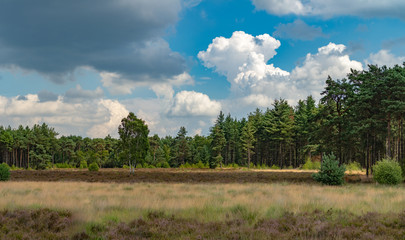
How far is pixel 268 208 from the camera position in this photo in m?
12.5

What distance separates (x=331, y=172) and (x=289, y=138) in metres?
53.7

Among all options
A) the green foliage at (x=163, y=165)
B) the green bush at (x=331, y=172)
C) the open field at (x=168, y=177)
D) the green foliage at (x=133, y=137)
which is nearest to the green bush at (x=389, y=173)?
the green bush at (x=331, y=172)

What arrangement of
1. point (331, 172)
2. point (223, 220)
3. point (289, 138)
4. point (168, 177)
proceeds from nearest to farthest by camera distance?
1. point (223, 220)
2. point (331, 172)
3. point (168, 177)
4. point (289, 138)

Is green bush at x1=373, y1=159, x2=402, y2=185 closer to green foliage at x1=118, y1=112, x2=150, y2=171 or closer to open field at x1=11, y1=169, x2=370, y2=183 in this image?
open field at x1=11, y1=169, x2=370, y2=183

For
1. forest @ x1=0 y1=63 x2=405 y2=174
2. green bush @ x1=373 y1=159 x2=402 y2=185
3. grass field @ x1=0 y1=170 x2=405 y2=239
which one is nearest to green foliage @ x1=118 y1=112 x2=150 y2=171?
forest @ x1=0 y1=63 x2=405 y2=174

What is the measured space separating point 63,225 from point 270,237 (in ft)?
19.2

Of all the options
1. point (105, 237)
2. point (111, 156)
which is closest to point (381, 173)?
point (105, 237)

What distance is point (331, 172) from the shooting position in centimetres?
2736

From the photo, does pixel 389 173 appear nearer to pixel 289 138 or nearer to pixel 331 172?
pixel 331 172

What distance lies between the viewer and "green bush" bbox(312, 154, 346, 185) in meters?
26.9

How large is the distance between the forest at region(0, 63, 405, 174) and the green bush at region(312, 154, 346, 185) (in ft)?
29.2

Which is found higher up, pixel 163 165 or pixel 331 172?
pixel 331 172

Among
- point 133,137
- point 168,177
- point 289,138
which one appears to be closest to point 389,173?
point 168,177

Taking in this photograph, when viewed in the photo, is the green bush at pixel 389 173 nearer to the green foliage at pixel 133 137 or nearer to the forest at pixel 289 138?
the forest at pixel 289 138
